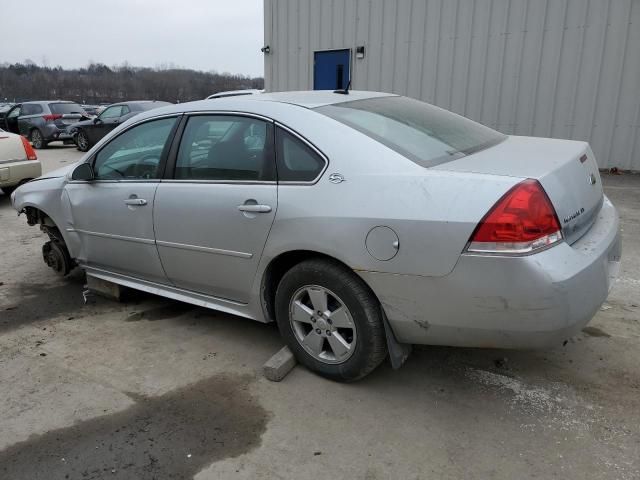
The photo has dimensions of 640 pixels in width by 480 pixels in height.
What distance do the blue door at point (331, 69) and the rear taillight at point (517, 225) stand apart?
9685 mm

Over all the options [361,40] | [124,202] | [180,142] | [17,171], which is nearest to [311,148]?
[180,142]

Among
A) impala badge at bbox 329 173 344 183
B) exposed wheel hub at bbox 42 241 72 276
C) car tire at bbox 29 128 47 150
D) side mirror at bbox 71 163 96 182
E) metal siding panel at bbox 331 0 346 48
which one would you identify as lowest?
exposed wheel hub at bbox 42 241 72 276

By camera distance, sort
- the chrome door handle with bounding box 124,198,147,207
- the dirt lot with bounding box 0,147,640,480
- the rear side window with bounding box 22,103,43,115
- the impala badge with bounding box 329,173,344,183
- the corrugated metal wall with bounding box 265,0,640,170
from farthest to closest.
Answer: the rear side window with bounding box 22,103,43,115 → the corrugated metal wall with bounding box 265,0,640,170 → the chrome door handle with bounding box 124,198,147,207 → the impala badge with bounding box 329,173,344,183 → the dirt lot with bounding box 0,147,640,480

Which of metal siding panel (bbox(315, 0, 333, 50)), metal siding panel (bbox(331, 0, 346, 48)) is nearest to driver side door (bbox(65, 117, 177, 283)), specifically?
metal siding panel (bbox(331, 0, 346, 48))

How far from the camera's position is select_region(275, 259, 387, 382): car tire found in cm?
268

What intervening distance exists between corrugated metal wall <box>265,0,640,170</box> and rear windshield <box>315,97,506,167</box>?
6874 millimetres

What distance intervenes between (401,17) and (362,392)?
9.32 meters

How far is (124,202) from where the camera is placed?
3.66 meters

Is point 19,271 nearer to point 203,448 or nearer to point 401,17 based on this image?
point 203,448

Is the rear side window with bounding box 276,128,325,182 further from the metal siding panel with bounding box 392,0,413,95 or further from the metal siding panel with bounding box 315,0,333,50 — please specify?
the metal siding panel with bounding box 315,0,333,50

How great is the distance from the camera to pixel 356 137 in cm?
274

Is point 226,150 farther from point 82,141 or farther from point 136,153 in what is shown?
point 82,141

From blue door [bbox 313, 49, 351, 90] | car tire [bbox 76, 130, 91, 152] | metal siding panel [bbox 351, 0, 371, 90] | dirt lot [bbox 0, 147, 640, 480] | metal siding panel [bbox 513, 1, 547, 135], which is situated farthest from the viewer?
car tire [bbox 76, 130, 91, 152]

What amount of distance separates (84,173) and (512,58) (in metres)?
8.17
